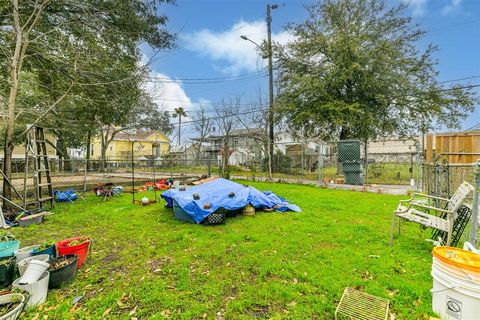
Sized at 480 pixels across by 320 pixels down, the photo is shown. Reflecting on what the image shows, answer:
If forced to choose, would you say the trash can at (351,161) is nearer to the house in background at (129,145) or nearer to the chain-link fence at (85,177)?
the chain-link fence at (85,177)

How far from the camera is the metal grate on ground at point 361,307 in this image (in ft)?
6.94

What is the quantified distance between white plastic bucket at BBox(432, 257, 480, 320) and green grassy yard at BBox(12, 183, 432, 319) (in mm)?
249

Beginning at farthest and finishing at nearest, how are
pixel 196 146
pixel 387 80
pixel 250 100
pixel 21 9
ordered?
1. pixel 196 146
2. pixel 250 100
3. pixel 387 80
4. pixel 21 9

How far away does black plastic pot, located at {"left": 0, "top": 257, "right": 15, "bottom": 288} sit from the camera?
266 cm

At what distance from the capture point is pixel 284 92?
1609 centimetres

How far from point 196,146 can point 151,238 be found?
34.0 metres

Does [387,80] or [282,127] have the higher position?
[387,80]

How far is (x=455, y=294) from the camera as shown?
73.0 inches

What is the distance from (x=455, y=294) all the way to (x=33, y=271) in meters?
3.81

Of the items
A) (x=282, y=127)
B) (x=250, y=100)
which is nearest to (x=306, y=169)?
(x=282, y=127)

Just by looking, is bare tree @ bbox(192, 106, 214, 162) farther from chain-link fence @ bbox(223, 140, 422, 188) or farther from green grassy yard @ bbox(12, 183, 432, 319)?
green grassy yard @ bbox(12, 183, 432, 319)

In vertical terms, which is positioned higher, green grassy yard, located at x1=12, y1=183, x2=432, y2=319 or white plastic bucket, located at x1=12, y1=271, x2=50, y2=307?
white plastic bucket, located at x1=12, y1=271, x2=50, y2=307

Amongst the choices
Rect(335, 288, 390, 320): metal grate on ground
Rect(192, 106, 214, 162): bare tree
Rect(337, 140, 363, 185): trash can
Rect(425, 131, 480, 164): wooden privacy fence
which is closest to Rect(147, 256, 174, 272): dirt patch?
Rect(335, 288, 390, 320): metal grate on ground

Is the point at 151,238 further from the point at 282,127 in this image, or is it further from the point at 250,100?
the point at 250,100
